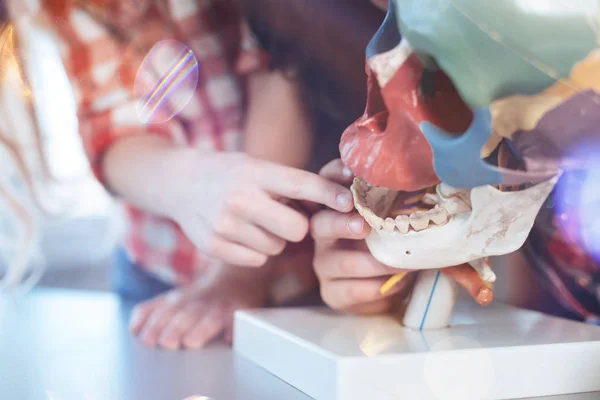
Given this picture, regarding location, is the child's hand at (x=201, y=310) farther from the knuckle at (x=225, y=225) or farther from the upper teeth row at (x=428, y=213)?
the upper teeth row at (x=428, y=213)

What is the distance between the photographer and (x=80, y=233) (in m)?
0.95

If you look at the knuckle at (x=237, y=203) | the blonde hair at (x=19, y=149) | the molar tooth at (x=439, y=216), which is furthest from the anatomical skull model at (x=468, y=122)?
the blonde hair at (x=19, y=149)

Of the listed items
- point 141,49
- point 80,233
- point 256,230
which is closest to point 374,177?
point 256,230

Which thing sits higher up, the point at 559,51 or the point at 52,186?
the point at 559,51

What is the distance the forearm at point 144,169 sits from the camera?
1.73ft

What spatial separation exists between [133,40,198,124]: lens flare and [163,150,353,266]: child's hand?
87 mm

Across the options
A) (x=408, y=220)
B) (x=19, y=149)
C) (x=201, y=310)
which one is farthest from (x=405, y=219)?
(x=19, y=149)

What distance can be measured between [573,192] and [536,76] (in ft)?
0.38

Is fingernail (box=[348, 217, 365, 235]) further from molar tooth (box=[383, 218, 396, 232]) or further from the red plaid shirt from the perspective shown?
the red plaid shirt

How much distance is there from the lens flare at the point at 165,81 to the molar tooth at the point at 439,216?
0.31m

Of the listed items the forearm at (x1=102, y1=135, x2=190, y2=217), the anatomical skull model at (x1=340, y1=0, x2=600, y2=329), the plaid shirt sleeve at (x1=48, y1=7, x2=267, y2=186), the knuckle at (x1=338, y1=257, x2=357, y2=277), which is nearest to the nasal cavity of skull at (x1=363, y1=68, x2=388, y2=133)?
the anatomical skull model at (x1=340, y1=0, x2=600, y2=329)

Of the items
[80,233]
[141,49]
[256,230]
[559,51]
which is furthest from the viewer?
[80,233]

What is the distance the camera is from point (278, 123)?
497 mm

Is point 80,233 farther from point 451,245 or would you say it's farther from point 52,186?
point 451,245
